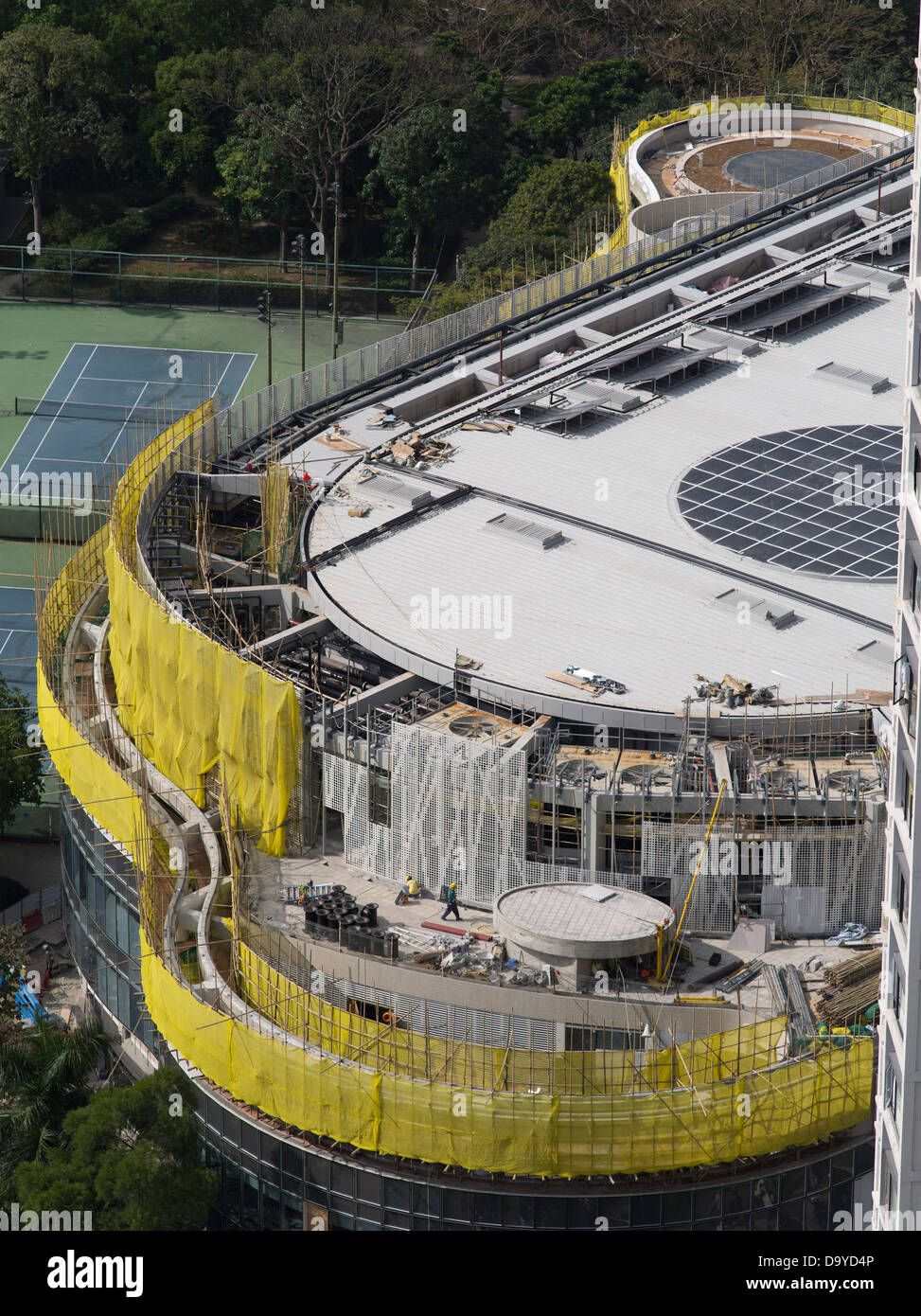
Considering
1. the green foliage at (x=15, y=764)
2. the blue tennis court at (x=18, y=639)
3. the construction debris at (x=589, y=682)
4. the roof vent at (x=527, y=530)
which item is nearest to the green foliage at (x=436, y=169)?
the blue tennis court at (x=18, y=639)

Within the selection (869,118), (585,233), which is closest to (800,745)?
(585,233)

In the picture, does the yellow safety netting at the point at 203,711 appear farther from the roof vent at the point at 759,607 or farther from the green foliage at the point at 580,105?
the green foliage at the point at 580,105

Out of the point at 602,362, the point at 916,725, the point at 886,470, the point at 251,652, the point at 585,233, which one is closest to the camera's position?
the point at 916,725

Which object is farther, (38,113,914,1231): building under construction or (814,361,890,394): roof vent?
(814,361,890,394): roof vent

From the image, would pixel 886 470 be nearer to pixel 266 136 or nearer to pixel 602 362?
pixel 602 362

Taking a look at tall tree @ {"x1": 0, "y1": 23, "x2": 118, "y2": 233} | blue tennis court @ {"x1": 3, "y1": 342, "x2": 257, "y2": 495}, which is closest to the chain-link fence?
tall tree @ {"x1": 0, "y1": 23, "x2": 118, "y2": 233}

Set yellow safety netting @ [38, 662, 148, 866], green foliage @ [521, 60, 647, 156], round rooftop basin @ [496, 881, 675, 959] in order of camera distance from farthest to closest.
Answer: green foliage @ [521, 60, 647, 156] < yellow safety netting @ [38, 662, 148, 866] < round rooftop basin @ [496, 881, 675, 959]

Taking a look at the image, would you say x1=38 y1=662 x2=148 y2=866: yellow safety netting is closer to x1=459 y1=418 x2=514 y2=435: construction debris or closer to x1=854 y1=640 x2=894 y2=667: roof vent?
x1=459 y1=418 x2=514 y2=435: construction debris
